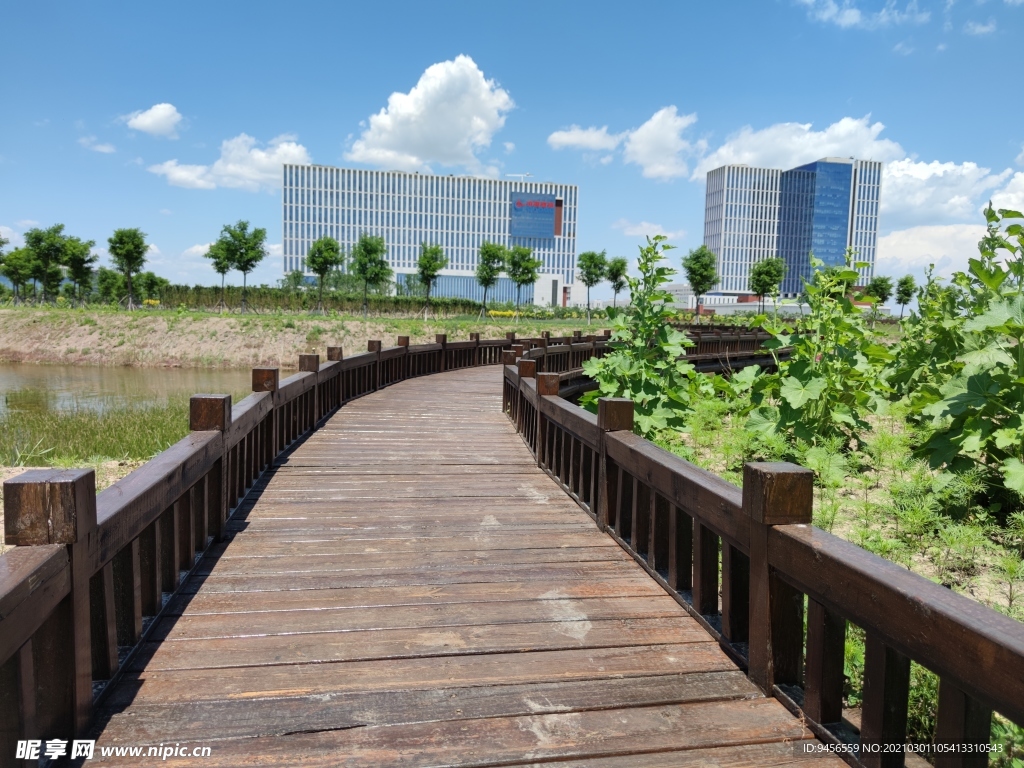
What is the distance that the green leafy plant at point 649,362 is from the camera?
7.57 m

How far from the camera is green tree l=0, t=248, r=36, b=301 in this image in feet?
184

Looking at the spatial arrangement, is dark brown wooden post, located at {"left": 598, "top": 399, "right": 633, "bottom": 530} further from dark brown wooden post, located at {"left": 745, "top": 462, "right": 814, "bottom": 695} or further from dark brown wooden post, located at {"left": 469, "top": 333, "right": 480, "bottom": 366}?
dark brown wooden post, located at {"left": 469, "top": 333, "right": 480, "bottom": 366}

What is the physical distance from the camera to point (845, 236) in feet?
440

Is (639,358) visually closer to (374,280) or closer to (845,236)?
(374,280)

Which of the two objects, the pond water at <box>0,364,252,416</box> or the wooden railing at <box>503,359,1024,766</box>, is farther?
the pond water at <box>0,364,252,416</box>

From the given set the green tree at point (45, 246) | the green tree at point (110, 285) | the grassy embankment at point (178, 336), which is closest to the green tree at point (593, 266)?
the grassy embankment at point (178, 336)

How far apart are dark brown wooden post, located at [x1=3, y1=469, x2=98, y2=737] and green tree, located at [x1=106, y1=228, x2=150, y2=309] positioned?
52092mm

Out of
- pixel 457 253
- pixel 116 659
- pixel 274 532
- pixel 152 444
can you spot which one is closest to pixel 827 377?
pixel 274 532

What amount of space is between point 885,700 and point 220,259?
54509 millimetres

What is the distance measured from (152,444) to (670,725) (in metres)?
9.07

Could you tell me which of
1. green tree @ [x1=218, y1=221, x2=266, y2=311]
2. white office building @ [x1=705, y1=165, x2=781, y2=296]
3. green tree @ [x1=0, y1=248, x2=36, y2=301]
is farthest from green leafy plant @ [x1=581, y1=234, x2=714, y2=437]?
white office building @ [x1=705, y1=165, x2=781, y2=296]

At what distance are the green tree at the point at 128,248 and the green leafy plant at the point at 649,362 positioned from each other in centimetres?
4848

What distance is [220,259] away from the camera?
51.3 m

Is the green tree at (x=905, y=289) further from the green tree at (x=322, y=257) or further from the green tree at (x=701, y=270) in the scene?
the green tree at (x=322, y=257)
